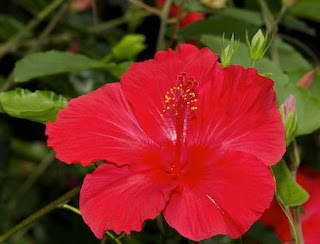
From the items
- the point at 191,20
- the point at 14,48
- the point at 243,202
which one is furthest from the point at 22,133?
the point at 243,202

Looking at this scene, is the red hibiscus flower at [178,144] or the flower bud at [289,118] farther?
the flower bud at [289,118]

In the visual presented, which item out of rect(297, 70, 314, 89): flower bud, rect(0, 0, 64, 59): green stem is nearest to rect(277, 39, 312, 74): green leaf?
rect(297, 70, 314, 89): flower bud

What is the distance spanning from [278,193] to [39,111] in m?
0.34

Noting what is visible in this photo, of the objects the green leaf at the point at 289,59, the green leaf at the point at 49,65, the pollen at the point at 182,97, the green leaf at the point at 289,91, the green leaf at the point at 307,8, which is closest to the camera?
the pollen at the point at 182,97

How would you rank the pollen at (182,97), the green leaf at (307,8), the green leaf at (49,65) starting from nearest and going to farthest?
the pollen at (182,97), the green leaf at (49,65), the green leaf at (307,8)

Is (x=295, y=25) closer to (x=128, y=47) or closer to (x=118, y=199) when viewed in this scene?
(x=128, y=47)

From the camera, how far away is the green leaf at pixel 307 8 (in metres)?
1.17

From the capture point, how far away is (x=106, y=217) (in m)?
0.62

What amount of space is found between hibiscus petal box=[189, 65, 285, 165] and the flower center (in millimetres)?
17

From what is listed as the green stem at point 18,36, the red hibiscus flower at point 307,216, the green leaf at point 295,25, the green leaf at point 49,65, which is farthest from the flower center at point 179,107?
the green stem at point 18,36

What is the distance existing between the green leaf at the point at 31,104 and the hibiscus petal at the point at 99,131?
3.3 inches

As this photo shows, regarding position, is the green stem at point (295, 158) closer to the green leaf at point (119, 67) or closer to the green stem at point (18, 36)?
the green leaf at point (119, 67)

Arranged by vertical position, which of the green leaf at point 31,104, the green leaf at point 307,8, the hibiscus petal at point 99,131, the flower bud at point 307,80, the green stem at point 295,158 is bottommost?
the green leaf at point 31,104

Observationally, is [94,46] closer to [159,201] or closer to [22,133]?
[22,133]
